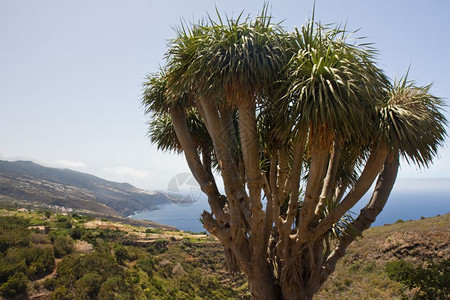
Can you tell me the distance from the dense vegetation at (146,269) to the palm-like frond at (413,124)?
9.47 m

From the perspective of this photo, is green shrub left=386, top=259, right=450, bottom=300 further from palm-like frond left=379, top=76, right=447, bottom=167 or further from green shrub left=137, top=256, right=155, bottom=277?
green shrub left=137, top=256, right=155, bottom=277

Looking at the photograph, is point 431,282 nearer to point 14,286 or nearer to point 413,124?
point 413,124

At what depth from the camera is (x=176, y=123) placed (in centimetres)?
623

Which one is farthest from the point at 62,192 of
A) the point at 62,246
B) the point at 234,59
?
the point at 234,59

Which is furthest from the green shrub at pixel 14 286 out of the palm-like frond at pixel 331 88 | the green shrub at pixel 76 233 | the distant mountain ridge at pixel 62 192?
the palm-like frond at pixel 331 88

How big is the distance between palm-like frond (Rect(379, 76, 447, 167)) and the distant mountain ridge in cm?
781

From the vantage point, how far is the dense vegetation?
1551 cm

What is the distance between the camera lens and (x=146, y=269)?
2283cm

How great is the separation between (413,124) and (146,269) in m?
22.5

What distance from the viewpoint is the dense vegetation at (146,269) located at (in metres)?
15.5

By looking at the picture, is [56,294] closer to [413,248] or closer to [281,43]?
[281,43]

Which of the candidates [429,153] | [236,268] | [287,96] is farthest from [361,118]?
[236,268]

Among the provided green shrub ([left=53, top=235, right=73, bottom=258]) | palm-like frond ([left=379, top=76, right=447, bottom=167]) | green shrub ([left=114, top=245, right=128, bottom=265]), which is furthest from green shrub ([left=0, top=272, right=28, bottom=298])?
palm-like frond ([left=379, top=76, right=447, bottom=167])

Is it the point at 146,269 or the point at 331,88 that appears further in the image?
the point at 146,269
